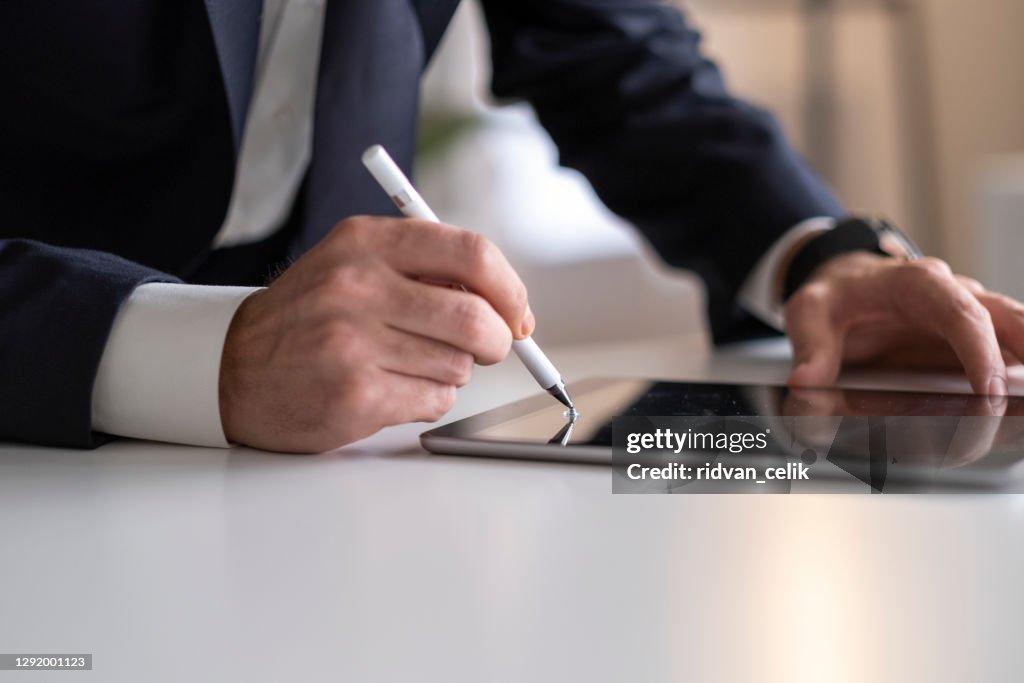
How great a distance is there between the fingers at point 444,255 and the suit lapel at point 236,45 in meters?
0.30

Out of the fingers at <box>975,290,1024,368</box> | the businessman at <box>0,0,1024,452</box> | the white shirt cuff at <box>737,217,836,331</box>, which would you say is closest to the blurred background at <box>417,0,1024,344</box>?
the businessman at <box>0,0,1024,452</box>

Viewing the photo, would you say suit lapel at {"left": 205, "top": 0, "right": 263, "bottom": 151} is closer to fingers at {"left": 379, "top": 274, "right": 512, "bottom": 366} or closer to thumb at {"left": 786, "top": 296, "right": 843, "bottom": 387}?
fingers at {"left": 379, "top": 274, "right": 512, "bottom": 366}

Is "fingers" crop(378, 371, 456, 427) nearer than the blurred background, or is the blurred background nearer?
"fingers" crop(378, 371, 456, 427)

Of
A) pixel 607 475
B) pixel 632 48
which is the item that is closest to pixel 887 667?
pixel 607 475

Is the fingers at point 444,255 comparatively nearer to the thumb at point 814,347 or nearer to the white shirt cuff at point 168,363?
the white shirt cuff at point 168,363

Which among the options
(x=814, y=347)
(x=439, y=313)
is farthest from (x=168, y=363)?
(x=814, y=347)

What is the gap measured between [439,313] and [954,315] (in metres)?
0.41

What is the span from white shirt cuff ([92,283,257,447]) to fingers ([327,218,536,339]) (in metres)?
0.10

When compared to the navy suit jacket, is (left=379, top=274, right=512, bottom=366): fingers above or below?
below

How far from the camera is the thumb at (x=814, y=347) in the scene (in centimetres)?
84

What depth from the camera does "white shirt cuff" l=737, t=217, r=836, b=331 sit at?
109 centimetres

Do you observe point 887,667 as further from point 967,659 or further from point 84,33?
point 84,33

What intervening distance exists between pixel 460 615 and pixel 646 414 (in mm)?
325

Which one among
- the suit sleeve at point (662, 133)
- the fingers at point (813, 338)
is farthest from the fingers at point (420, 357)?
the suit sleeve at point (662, 133)
